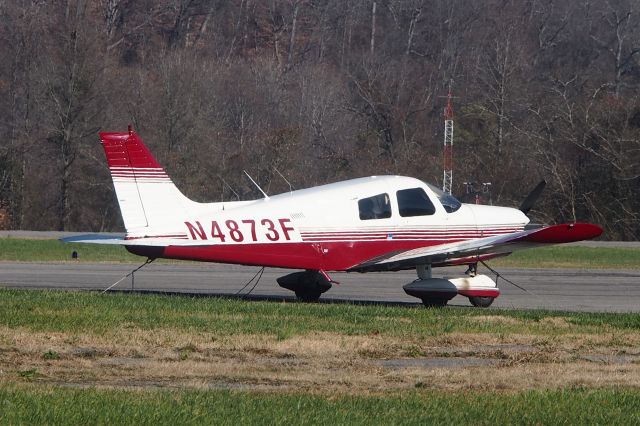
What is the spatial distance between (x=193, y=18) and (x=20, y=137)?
34895mm

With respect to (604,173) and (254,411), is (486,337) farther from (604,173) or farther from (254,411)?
(604,173)

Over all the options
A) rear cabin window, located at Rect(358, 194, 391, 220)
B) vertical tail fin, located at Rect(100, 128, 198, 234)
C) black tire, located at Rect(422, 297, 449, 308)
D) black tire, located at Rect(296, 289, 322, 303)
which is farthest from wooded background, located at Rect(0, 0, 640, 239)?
vertical tail fin, located at Rect(100, 128, 198, 234)

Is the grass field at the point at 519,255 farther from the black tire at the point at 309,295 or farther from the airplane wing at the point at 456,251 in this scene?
the black tire at the point at 309,295

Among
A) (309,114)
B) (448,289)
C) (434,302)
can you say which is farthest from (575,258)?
(309,114)

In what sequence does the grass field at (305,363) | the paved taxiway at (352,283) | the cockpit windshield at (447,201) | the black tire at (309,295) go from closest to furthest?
the grass field at (305,363), the cockpit windshield at (447,201), the black tire at (309,295), the paved taxiway at (352,283)

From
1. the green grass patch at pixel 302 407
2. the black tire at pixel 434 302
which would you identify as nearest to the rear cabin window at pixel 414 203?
the black tire at pixel 434 302

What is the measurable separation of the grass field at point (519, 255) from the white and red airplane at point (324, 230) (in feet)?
38.9

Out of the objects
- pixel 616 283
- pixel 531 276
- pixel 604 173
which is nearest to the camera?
pixel 616 283

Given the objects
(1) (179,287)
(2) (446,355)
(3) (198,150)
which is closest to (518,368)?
(2) (446,355)

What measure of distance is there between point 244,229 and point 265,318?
2826mm

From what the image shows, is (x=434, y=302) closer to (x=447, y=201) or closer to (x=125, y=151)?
(x=447, y=201)

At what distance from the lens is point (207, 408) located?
957 centimetres

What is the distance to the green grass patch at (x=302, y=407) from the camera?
9.18 meters

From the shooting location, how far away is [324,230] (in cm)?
1859
